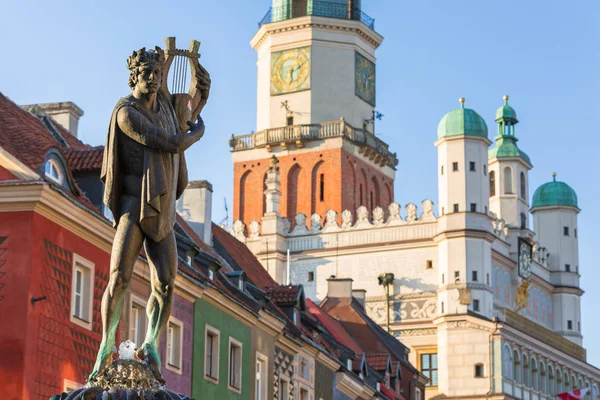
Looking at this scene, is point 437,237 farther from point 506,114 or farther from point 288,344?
point 288,344

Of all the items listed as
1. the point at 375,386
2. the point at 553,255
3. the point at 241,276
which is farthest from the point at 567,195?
the point at 241,276

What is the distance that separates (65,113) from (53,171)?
9735 millimetres

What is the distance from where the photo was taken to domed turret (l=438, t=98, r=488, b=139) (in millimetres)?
83062

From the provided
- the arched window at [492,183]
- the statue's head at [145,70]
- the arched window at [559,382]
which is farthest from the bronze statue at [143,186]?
the arched window at [492,183]

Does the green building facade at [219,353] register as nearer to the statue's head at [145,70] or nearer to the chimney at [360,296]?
the statue's head at [145,70]

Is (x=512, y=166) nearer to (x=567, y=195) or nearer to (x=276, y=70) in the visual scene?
(x=567, y=195)

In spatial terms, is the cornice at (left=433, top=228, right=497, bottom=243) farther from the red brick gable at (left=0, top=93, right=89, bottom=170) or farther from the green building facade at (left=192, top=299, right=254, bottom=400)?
the red brick gable at (left=0, top=93, right=89, bottom=170)

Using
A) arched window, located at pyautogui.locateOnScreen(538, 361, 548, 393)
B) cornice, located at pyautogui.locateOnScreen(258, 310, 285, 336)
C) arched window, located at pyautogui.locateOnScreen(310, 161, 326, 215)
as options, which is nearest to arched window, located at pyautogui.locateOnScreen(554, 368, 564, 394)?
arched window, located at pyautogui.locateOnScreen(538, 361, 548, 393)

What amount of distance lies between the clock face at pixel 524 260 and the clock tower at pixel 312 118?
392 inches

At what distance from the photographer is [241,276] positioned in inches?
1344

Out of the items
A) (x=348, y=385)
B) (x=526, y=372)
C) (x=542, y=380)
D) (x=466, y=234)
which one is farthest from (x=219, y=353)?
(x=542, y=380)

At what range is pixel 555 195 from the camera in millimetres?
96000

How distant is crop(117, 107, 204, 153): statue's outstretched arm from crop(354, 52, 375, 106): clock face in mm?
83743

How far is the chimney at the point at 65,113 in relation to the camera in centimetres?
3400
